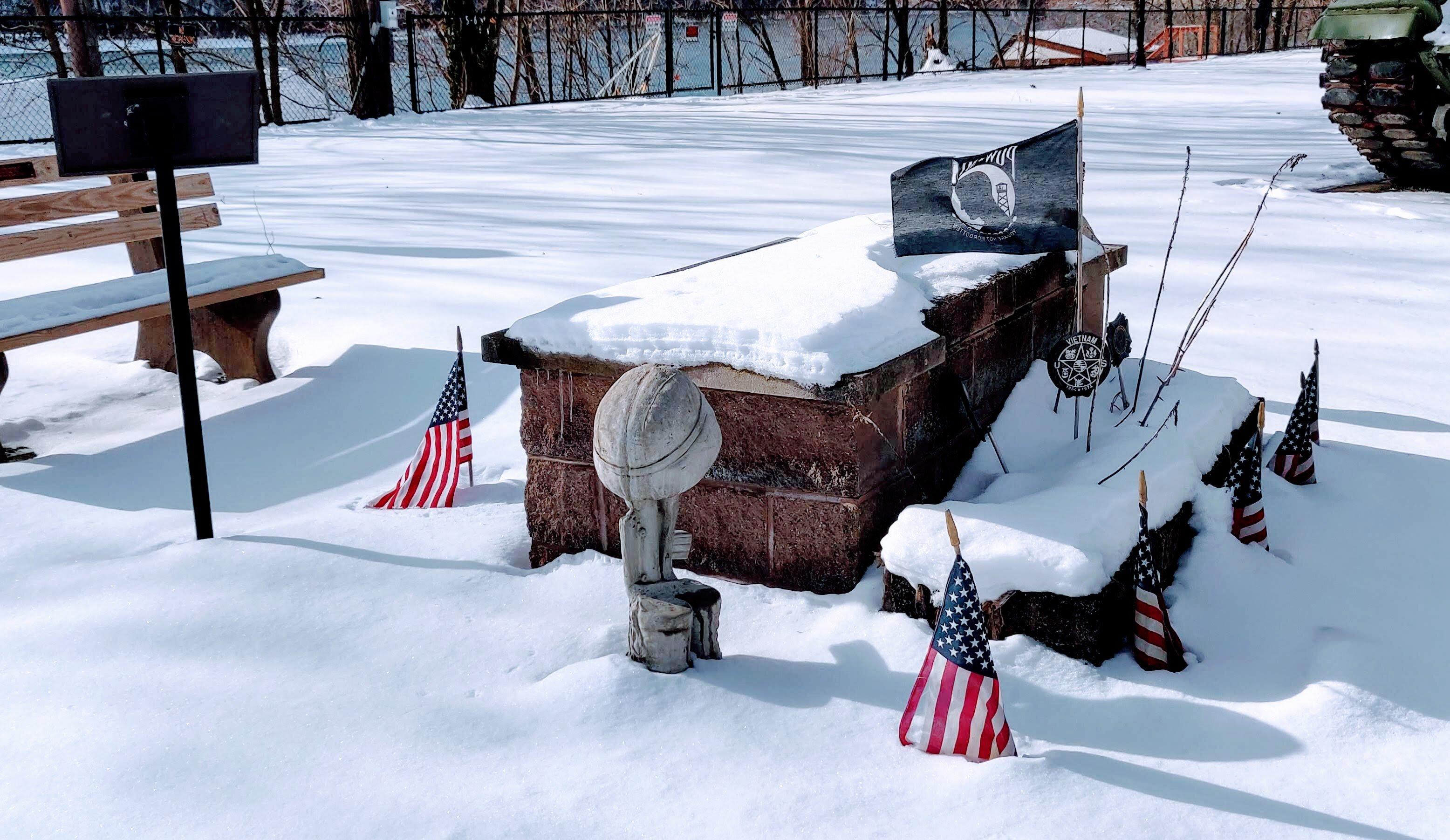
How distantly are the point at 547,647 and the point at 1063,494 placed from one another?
1.38 meters

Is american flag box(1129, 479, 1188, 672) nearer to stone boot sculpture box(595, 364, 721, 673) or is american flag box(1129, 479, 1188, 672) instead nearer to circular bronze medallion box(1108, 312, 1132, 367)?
stone boot sculpture box(595, 364, 721, 673)

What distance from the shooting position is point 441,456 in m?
4.45

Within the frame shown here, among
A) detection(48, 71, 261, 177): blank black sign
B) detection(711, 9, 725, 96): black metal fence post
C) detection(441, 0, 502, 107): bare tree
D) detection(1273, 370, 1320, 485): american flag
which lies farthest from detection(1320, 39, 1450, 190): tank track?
detection(441, 0, 502, 107): bare tree

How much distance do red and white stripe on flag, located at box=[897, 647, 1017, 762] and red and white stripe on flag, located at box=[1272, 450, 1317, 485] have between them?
2092 millimetres

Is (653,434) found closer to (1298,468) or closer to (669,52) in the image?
(1298,468)

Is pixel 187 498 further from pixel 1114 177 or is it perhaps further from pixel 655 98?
pixel 655 98

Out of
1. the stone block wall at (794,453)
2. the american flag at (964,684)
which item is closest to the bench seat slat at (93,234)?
the stone block wall at (794,453)

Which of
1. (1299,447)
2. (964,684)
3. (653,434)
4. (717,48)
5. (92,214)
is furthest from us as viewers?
(717,48)

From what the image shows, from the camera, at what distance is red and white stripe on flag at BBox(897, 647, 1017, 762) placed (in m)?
2.57

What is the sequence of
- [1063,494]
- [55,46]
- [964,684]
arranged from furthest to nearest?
[55,46] < [1063,494] < [964,684]

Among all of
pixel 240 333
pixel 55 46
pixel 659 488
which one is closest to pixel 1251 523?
pixel 659 488

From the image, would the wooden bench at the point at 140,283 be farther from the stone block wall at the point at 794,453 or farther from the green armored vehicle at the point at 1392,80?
the green armored vehicle at the point at 1392,80

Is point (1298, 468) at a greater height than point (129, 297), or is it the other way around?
point (129, 297)

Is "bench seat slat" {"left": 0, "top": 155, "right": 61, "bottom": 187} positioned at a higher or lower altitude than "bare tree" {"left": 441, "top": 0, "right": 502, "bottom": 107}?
lower
